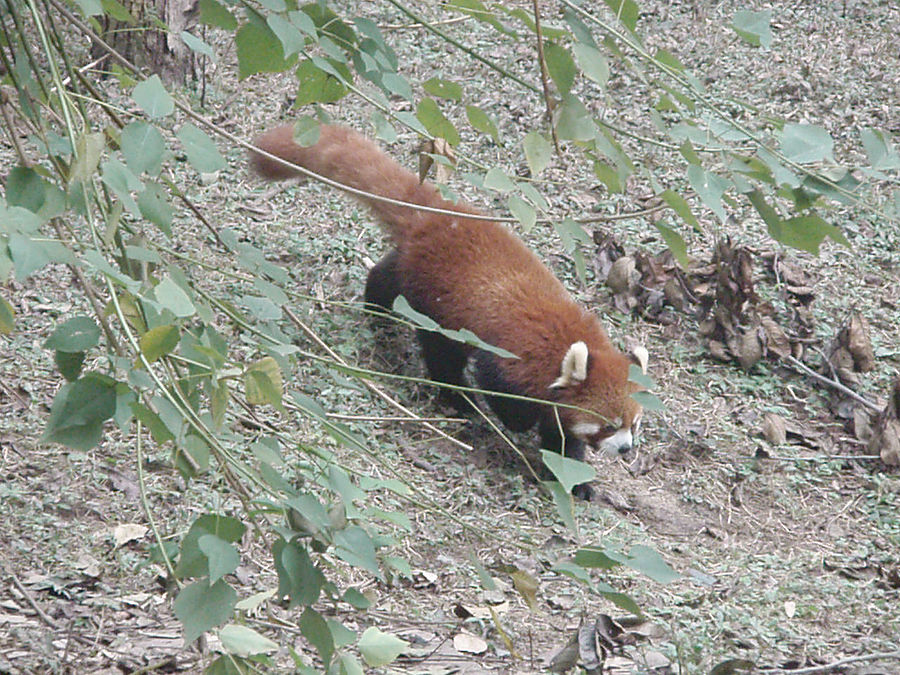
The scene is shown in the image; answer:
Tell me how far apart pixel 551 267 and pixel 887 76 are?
11.0 ft

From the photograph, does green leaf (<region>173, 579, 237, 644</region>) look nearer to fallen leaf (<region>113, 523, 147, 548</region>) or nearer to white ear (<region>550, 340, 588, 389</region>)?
fallen leaf (<region>113, 523, 147, 548</region>)

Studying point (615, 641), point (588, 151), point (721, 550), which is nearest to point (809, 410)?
point (721, 550)


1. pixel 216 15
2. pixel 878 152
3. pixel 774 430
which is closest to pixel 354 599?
pixel 216 15

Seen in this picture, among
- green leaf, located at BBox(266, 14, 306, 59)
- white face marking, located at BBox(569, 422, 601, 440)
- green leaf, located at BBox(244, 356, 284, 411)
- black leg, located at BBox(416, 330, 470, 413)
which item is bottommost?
white face marking, located at BBox(569, 422, 601, 440)

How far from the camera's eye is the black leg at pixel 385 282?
475 centimetres

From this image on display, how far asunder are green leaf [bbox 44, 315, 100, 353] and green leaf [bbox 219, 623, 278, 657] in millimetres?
507

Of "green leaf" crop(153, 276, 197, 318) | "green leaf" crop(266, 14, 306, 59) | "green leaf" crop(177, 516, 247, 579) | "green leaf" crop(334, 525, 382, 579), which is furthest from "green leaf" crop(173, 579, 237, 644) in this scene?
"green leaf" crop(266, 14, 306, 59)

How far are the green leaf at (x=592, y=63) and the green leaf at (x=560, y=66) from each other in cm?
7

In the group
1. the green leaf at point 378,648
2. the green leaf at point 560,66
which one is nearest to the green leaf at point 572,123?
the green leaf at point 560,66

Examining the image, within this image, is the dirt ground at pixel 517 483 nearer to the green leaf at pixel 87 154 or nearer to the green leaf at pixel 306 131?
the green leaf at pixel 306 131

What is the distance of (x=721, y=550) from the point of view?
400 centimetres

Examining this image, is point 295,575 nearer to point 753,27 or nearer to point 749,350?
point 753,27

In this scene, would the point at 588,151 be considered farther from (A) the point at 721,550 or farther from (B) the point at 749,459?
(B) the point at 749,459

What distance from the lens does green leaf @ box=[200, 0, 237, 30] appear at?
1.81 meters
